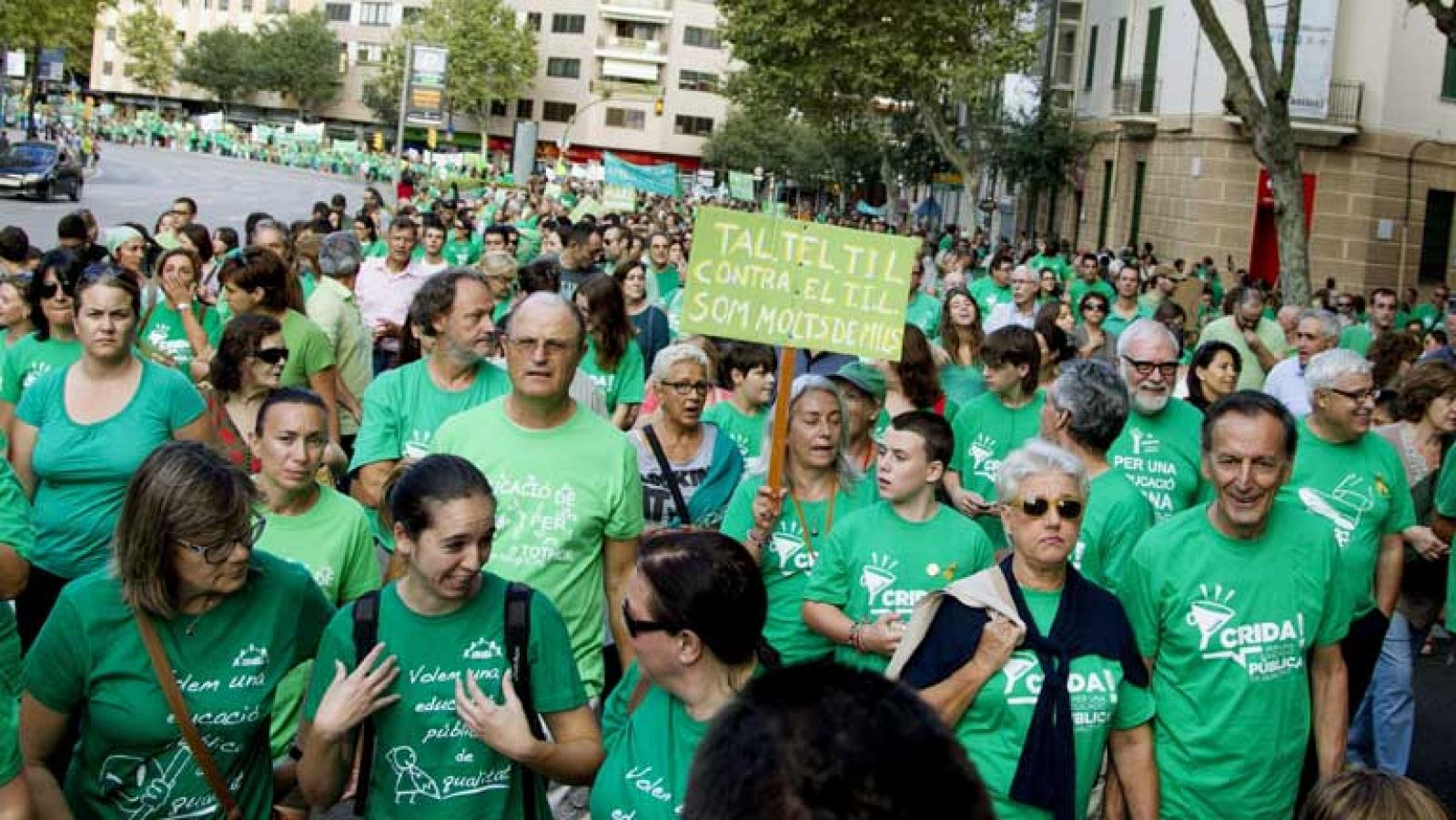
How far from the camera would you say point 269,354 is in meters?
6.68

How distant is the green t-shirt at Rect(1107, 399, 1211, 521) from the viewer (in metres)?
6.68

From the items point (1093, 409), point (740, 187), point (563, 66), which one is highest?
point (563, 66)

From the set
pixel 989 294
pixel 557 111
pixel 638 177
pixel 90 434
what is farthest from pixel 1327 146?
pixel 557 111

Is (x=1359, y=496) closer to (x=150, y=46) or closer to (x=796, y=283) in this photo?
(x=796, y=283)

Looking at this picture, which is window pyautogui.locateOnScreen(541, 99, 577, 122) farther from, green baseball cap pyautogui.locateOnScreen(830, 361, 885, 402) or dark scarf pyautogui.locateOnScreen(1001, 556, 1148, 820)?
dark scarf pyautogui.locateOnScreen(1001, 556, 1148, 820)

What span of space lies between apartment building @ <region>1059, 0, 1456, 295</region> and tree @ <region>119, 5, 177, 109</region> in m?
91.5

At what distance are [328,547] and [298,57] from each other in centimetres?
11028

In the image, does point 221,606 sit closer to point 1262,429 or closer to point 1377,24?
point 1262,429

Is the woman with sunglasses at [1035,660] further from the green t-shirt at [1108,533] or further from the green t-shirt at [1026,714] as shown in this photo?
the green t-shirt at [1108,533]

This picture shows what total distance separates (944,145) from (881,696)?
39.8 metres

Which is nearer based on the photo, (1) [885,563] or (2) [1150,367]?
(1) [885,563]

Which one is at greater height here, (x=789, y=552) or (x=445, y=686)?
(x=789, y=552)

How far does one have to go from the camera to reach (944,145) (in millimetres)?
40969

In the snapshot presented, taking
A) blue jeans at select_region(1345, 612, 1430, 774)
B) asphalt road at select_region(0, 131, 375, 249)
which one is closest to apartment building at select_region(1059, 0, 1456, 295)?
asphalt road at select_region(0, 131, 375, 249)
